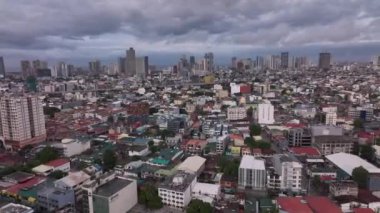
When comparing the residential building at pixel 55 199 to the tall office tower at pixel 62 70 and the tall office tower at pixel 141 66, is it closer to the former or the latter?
the tall office tower at pixel 141 66

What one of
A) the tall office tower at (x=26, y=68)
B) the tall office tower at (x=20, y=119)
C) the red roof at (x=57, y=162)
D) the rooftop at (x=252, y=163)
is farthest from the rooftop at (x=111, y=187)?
the tall office tower at (x=26, y=68)

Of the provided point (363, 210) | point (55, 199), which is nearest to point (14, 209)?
point (55, 199)

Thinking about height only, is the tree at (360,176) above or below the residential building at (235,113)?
below

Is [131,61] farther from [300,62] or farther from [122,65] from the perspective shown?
[300,62]

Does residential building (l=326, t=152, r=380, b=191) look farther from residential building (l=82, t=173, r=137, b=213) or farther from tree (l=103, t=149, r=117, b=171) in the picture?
tree (l=103, t=149, r=117, b=171)

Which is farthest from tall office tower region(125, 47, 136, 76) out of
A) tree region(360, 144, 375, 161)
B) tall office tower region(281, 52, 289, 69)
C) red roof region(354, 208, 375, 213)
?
red roof region(354, 208, 375, 213)

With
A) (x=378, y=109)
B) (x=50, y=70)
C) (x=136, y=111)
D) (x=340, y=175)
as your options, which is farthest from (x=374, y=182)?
(x=50, y=70)
